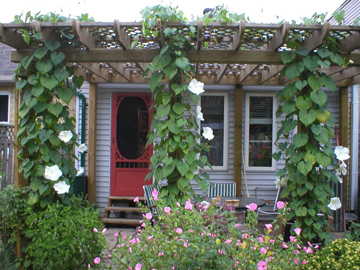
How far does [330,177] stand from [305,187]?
A: 0.29 metres

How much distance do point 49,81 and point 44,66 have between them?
0.16 m

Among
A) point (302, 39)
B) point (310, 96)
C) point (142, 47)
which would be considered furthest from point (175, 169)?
point (302, 39)

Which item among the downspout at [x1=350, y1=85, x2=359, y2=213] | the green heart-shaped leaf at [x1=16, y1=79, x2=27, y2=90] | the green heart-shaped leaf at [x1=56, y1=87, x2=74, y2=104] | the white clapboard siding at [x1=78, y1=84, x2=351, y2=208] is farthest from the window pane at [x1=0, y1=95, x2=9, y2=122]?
the downspout at [x1=350, y1=85, x2=359, y2=213]

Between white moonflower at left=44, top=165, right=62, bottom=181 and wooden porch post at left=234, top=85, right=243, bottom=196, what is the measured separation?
10.7 feet

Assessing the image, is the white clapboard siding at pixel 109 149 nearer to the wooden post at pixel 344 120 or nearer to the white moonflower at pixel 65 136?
the wooden post at pixel 344 120

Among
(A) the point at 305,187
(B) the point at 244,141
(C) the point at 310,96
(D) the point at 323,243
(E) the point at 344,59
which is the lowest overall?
(D) the point at 323,243

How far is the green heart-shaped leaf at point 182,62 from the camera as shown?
3.71 m

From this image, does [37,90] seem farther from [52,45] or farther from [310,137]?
[310,137]

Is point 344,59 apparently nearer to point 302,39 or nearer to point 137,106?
point 302,39

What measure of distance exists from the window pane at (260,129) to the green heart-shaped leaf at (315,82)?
2.57 metres

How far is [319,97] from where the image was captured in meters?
3.84

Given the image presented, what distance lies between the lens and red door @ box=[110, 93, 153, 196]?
646cm

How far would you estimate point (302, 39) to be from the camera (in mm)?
3994

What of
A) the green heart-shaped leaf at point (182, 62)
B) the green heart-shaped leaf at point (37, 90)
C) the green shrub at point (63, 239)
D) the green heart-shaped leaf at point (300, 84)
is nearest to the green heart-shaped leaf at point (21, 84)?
the green heart-shaped leaf at point (37, 90)
